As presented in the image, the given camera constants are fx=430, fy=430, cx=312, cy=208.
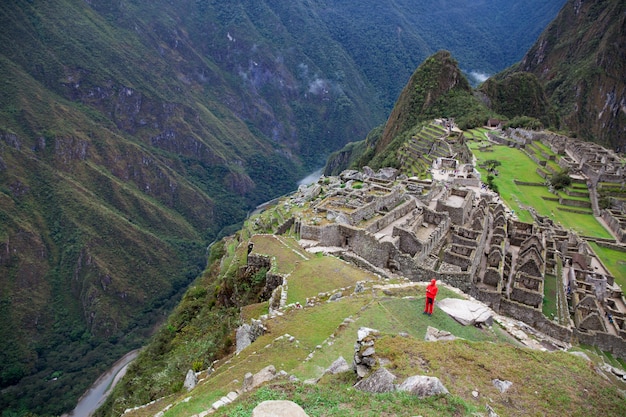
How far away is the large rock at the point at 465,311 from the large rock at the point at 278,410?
839 cm

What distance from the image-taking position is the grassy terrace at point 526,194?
157ft

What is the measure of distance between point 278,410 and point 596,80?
187m

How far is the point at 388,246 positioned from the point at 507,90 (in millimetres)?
127243

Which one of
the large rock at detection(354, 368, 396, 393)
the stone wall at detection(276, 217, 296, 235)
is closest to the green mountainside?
the stone wall at detection(276, 217, 296, 235)

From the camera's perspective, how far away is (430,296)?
14.6 m

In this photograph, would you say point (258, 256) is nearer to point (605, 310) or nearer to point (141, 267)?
point (605, 310)

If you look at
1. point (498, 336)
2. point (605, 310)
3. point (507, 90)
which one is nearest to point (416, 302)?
point (498, 336)

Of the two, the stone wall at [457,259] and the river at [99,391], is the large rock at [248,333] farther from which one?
the river at [99,391]

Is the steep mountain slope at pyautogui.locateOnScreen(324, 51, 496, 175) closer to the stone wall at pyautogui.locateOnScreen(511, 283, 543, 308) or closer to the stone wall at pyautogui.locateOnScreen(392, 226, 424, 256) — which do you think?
the stone wall at pyautogui.locateOnScreen(392, 226, 424, 256)

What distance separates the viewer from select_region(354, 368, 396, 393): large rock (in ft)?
31.4

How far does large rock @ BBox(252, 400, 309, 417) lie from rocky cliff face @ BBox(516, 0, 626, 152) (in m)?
157

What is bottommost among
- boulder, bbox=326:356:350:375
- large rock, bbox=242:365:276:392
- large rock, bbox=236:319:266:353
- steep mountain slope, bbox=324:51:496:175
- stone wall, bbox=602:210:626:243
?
large rock, bbox=236:319:266:353

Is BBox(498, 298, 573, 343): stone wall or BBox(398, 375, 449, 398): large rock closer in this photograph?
BBox(398, 375, 449, 398): large rock

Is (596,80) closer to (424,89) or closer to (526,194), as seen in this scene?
(424,89)
